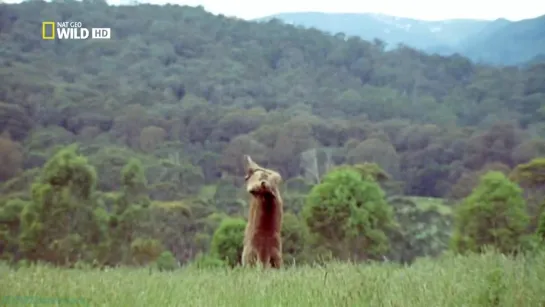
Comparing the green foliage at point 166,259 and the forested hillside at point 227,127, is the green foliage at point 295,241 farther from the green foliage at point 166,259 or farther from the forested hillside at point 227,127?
the green foliage at point 166,259

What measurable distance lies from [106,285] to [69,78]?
4.68 m

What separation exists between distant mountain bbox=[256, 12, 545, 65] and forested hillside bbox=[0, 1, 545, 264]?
643mm

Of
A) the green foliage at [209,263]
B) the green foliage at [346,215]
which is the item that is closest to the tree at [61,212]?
the green foliage at [209,263]

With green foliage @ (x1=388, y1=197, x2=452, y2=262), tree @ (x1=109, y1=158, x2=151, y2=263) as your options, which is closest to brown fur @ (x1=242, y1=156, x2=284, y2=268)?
tree @ (x1=109, y1=158, x2=151, y2=263)

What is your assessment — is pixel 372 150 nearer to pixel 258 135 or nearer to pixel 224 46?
pixel 258 135

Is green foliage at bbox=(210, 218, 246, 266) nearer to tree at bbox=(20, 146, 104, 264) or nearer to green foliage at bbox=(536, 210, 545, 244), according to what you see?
tree at bbox=(20, 146, 104, 264)

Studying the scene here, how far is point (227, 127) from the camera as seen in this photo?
30.6 ft

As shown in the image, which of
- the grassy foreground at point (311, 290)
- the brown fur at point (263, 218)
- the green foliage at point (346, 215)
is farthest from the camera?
the green foliage at point (346, 215)

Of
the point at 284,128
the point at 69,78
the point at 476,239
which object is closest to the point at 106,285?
the point at 69,78

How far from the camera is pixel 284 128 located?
9742mm

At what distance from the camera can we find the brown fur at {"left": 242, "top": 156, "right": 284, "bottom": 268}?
5809 millimetres

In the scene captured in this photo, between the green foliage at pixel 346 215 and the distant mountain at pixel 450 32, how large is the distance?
1908 mm

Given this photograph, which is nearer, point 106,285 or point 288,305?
point 288,305

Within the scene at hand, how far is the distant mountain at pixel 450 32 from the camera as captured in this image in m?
7.41
